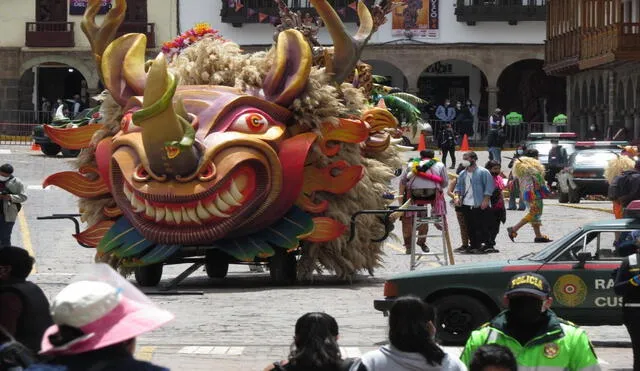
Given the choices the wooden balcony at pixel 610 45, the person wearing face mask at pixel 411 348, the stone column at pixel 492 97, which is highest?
the wooden balcony at pixel 610 45

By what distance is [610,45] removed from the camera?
162ft

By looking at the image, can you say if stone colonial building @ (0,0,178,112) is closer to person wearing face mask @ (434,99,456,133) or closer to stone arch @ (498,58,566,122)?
person wearing face mask @ (434,99,456,133)

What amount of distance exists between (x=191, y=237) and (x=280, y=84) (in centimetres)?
201

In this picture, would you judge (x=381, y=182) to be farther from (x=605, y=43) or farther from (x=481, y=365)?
(x=605, y=43)

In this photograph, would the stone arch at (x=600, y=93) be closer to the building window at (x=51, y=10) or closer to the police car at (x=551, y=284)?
the building window at (x=51, y=10)

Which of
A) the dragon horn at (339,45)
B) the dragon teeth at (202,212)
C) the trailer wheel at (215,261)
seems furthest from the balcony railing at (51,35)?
the dragon teeth at (202,212)

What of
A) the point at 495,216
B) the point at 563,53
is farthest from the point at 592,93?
the point at 495,216

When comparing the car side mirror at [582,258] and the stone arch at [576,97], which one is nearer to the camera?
the car side mirror at [582,258]

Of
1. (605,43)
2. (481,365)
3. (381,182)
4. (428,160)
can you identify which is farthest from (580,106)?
(481,365)

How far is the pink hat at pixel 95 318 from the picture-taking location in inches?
242

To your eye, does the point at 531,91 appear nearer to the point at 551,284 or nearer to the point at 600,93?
the point at 600,93

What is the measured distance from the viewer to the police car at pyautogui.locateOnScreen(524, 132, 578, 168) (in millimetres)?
44938

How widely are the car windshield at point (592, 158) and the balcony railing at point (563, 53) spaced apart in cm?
1407

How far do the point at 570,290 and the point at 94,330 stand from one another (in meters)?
9.44
